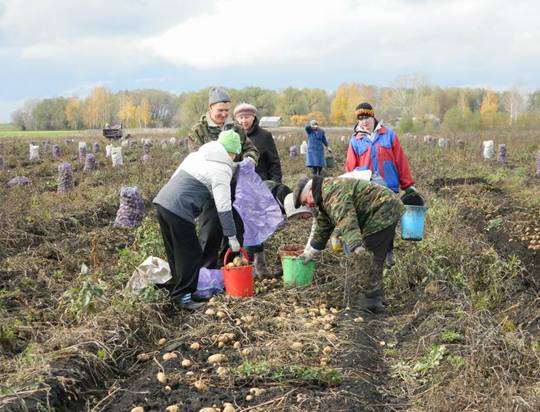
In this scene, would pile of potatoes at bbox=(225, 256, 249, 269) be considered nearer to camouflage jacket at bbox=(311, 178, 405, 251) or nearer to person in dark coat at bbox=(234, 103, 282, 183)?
camouflage jacket at bbox=(311, 178, 405, 251)

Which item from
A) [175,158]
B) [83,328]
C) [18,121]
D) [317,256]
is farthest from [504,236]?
Result: [18,121]

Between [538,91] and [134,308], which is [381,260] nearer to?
[134,308]

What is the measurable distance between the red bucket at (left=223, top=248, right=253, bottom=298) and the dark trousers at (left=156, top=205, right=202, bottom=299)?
0.25m

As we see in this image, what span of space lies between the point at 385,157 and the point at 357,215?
1.02 metres

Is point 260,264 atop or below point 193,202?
below

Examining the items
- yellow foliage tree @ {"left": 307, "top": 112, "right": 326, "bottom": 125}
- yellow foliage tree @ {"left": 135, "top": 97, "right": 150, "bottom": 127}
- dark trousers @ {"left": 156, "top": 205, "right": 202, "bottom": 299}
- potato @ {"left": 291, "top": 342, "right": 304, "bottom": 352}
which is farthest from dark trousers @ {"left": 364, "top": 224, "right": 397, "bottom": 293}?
yellow foliage tree @ {"left": 135, "top": 97, "right": 150, "bottom": 127}

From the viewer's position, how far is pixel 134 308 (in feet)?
14.5

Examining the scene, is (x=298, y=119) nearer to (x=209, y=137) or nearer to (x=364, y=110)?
(x=364, y=110)

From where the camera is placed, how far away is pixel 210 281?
517cm

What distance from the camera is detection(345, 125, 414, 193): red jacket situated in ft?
18.1

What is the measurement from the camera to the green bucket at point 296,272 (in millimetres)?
5102

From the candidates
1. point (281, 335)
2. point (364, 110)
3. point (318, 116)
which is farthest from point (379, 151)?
point (318, 116)

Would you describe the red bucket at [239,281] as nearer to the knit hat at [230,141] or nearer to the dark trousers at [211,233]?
the dark trousers at [211,233]

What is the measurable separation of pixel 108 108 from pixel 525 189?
74.3 metres
